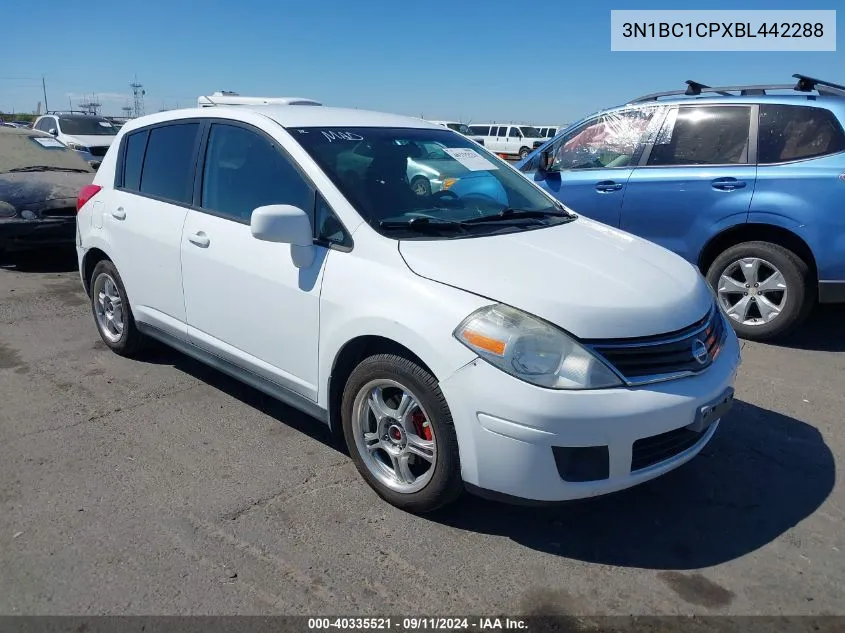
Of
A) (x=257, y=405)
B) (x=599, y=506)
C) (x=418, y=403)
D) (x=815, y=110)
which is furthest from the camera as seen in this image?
(x=815, y=110)

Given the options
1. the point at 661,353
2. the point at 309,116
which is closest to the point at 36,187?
the point at 309,116

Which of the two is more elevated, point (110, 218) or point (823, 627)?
point (110, 218)

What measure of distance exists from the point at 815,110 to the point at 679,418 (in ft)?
12.3

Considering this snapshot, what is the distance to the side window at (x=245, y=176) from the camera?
11.2 ft

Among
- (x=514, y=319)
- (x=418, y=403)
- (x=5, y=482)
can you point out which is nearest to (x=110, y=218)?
(x=5, y=482)

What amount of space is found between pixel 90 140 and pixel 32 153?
9.31 metres

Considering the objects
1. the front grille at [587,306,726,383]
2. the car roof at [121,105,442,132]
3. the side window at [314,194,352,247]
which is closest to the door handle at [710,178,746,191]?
the car roof at [121,105,442,132]

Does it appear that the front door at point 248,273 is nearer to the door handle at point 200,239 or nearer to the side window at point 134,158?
the door handle at point 200,239

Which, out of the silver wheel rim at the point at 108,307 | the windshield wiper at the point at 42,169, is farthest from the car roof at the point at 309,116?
the windshield wiper at the point at 42,169

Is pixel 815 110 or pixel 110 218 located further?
pixel 815 110

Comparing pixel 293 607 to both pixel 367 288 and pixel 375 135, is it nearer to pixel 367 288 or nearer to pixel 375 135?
pixel 367 288

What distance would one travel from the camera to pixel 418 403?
280 centimetres

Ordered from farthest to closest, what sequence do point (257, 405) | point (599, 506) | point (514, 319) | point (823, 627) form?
point (257, 405) → point (599, 506) → point (514, 319) → point (823, 627)

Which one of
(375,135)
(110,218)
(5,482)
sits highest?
(375,135)
